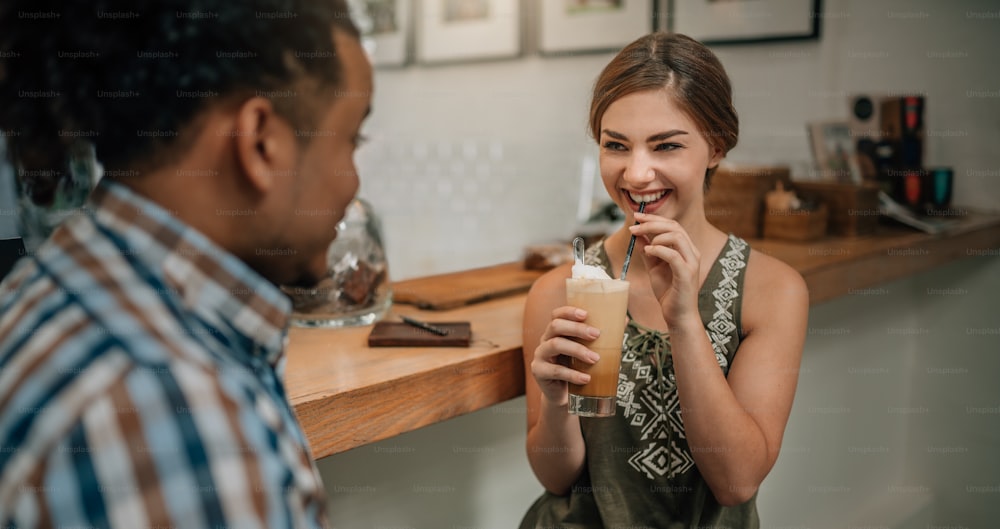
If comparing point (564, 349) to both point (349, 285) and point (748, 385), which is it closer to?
point (748, 385)

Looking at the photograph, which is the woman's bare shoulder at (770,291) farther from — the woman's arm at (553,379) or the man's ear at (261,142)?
the man's ear at (261,142)

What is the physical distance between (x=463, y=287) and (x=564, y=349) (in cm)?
81

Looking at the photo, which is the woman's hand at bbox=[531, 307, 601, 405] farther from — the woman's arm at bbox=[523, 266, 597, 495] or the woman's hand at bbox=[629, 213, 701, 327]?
the woman's hand at bbox=[629, 213, 701, 327]

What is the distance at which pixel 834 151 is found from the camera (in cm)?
294

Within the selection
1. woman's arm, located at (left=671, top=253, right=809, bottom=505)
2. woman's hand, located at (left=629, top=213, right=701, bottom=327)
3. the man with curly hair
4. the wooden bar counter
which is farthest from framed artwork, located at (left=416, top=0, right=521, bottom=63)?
the man with curly hair

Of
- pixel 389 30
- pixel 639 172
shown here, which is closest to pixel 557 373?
pixel 639 172

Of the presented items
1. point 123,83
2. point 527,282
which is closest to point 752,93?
point 527,282

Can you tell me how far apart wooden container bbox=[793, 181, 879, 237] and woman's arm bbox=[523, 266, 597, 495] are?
4.81 feet

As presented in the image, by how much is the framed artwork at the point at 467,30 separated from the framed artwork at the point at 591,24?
16cm

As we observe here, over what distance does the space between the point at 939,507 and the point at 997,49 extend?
168cm

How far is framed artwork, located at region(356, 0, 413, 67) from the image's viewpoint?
435 cm

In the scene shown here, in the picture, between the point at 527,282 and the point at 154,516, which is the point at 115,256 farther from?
the point at 527,282

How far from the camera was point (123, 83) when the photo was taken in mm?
653

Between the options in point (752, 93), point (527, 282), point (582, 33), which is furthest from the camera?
point (582, 33)
